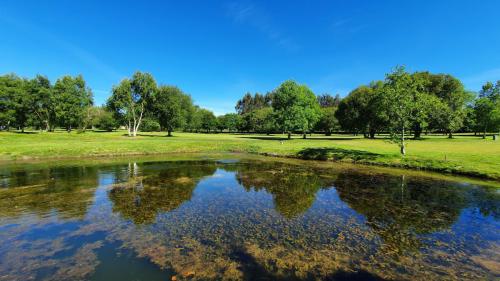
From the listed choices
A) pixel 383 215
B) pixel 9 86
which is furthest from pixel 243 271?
pixel 9 86

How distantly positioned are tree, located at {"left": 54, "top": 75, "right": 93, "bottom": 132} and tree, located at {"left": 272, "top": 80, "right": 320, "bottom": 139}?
65.8 m

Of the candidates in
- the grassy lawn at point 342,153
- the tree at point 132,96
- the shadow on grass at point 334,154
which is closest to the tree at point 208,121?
the tree at point 132,96

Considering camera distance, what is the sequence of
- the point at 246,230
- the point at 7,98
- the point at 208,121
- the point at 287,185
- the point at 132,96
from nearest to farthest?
the point at 246,230, the point at 287,185, the point at 7,98, the point at 132,96, the point at 208,121

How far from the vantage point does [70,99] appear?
79500mm

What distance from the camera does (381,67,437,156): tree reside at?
97.9 feet

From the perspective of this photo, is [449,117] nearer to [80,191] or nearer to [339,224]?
[339,224]

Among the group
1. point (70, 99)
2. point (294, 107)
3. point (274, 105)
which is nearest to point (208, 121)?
point (70, 99)

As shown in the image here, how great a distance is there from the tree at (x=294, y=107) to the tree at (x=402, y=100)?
38331mm

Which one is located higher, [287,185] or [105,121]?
[105,121]

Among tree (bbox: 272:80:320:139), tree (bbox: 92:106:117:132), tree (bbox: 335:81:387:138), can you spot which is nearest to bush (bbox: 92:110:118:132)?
tree (bbox: 92:106:117:132)

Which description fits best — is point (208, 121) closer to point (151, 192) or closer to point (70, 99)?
point (70, 99)

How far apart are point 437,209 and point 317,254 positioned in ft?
33.0

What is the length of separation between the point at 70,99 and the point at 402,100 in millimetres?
92384

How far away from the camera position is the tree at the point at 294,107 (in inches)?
2753
